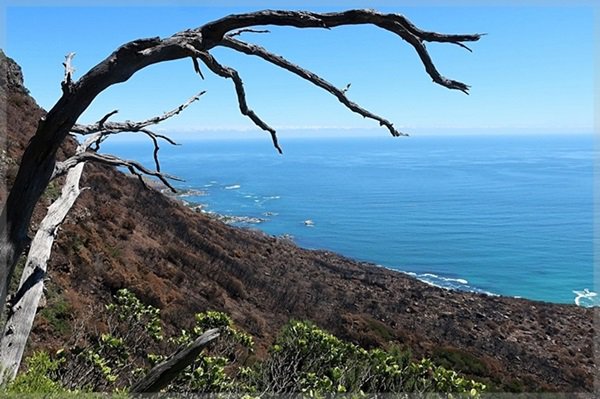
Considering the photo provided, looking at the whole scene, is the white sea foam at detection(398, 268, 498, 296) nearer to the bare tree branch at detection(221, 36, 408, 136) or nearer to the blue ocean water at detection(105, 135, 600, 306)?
the blue ocean water at detection(105, 135, 600, 306)

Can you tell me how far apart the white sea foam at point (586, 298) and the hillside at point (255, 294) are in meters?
8.74

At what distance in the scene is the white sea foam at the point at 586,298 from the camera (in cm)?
3747

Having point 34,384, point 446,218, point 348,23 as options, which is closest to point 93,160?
point 34,384

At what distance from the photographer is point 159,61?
2.93m

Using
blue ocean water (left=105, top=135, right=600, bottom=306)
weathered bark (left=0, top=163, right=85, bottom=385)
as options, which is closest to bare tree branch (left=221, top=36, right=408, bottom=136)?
weathered bark (left=0, top=163, right=85, bottom=385)

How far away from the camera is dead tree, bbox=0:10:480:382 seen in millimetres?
2854

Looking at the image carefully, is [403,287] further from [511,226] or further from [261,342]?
[511,226]

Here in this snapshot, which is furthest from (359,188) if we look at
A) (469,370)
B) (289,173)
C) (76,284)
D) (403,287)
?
(76,284)

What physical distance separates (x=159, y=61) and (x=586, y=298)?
44.0m

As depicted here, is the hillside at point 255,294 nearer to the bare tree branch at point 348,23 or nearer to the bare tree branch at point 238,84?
the bare tree branch at point 238,84

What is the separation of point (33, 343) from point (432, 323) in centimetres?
1993

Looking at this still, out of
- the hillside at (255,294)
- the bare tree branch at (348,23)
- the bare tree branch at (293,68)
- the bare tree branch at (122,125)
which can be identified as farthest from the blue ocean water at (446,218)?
the bare tree branch at (348,23)

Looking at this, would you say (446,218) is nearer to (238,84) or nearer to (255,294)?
(255,294)

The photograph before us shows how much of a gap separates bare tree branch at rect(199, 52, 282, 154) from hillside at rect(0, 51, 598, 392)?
5.88 metres
